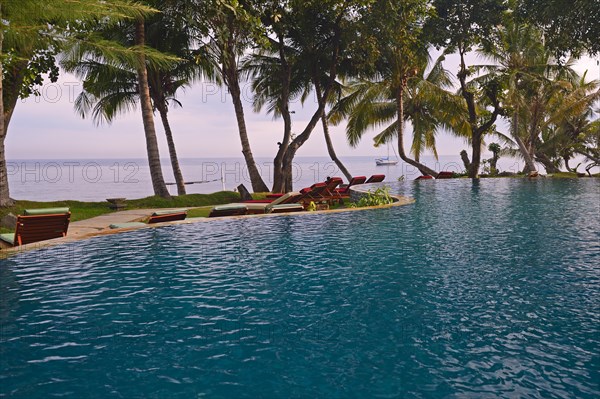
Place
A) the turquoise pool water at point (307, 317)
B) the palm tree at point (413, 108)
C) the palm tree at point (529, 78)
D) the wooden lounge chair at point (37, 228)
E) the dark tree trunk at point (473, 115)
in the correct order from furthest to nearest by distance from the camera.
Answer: the palm tree at point (413, 108), the palm tree at point (529, 78), the dark tree trunk at point (473, 115), the wooden lounge chair at point (37, 228), the turquoise pool water at point (307, 317)

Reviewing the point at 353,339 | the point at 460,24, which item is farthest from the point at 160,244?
the point at 460,24

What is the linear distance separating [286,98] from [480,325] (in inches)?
842

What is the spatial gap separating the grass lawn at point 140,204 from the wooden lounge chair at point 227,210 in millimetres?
3850

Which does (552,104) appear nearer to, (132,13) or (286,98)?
(286,98)

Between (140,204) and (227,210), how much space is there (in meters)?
7.16

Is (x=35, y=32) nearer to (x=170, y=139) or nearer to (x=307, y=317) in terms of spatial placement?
(x=170, y=139)

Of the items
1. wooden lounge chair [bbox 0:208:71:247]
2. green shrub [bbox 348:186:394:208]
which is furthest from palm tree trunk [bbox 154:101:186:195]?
wooden lounge chair [bbox 0:208:71:247]

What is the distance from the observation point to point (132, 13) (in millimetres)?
16531

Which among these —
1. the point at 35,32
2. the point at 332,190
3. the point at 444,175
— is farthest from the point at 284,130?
the point at 35,32

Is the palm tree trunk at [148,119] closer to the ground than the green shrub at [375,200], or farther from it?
farther from it

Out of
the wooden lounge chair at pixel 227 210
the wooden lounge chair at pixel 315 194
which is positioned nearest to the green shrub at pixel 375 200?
the wooden lounge chair at pixel 315 194

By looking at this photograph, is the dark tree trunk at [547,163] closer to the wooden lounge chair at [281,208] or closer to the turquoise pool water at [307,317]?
the wooden lounge chair at [281,208]

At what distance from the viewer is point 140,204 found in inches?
782

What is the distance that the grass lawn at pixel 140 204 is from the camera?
16.8 metres
